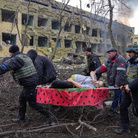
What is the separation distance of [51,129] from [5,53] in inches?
602

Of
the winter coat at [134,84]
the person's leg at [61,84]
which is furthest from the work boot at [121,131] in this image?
the person's leg at [61,84]

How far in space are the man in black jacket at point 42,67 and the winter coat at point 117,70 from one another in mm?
1540

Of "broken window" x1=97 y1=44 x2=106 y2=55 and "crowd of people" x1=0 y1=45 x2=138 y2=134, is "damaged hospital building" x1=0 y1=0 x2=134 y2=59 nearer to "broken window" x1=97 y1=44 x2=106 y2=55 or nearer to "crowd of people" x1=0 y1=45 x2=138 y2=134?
"broken window" x1=97 y1=44 x2=106 y2=55

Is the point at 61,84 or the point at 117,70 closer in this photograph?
the point at 61,84

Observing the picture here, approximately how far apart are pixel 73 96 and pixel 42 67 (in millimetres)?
1097

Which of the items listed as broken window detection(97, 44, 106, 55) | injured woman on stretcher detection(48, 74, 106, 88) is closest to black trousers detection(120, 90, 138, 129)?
injured woman on stretcher detection(48, 74, 106, 88)

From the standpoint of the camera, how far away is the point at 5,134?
3.05 meters

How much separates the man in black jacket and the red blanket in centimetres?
41

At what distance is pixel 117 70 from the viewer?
3906 mm

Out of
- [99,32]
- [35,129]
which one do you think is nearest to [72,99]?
[35,129]

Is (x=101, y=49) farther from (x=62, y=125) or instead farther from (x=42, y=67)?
(x=62, y=125)

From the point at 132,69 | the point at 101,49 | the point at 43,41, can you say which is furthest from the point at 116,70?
the point at 101,49

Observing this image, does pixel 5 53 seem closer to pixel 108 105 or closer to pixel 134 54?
pixel 108 105

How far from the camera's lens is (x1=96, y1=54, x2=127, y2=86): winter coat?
3.84m
